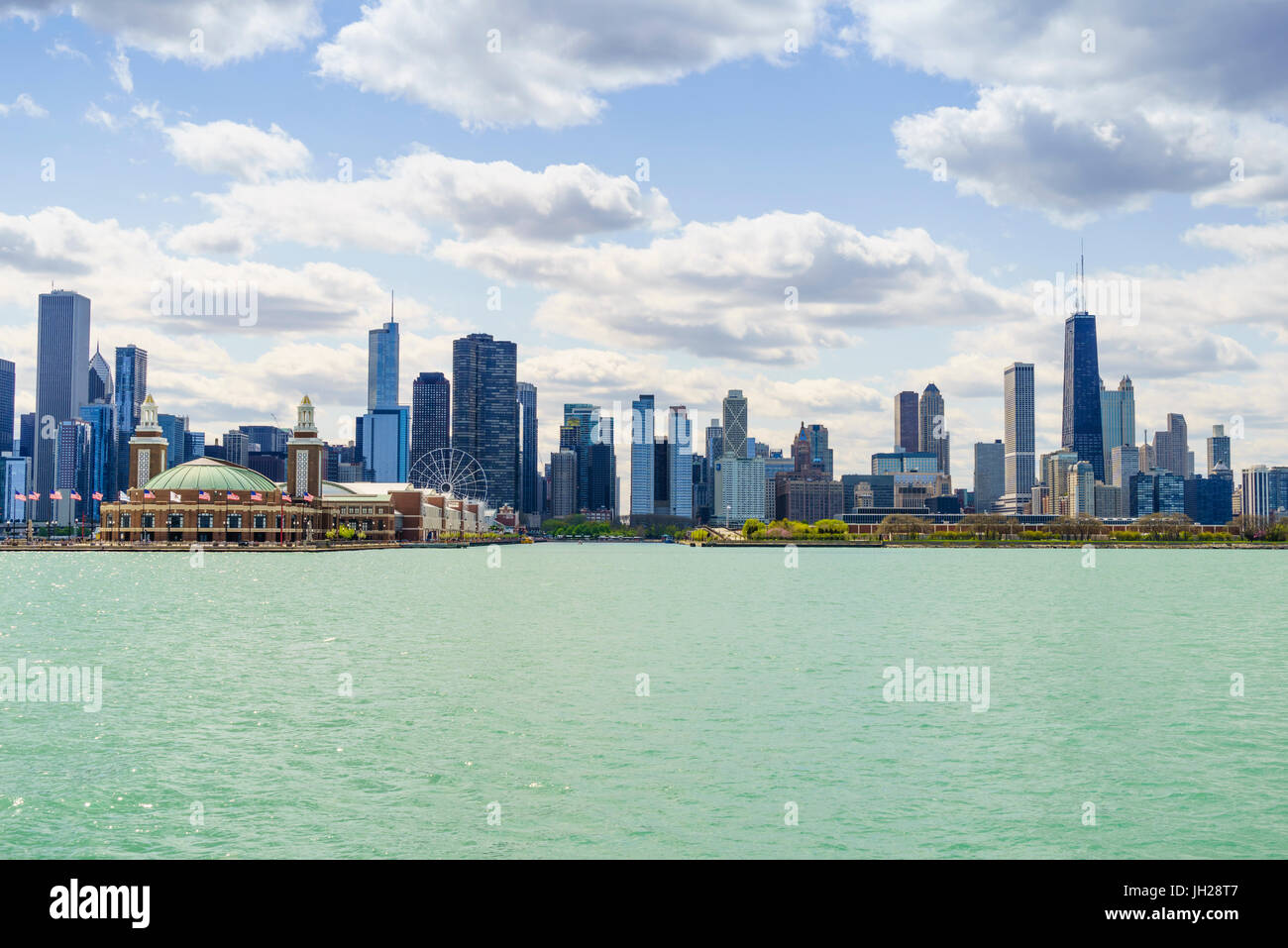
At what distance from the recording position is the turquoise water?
72.2ft

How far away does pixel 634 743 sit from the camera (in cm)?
3012

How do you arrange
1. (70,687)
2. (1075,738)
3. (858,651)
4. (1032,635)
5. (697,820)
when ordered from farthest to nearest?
(1032,635), (858,651), (70,687), (1075,738), (697,820)

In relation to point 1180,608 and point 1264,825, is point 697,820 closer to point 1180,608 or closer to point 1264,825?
point 1264,825

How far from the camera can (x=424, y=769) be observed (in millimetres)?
26906

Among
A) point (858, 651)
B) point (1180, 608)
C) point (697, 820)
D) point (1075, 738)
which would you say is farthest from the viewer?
point (1180, 608)

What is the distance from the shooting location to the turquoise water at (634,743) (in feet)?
72.2
